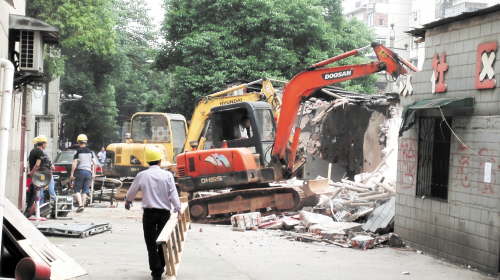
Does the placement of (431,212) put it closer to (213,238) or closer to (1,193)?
(213,238)

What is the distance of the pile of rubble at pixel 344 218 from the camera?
39.3ft

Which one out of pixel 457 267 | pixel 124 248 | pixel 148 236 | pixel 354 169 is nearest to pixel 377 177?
pixel 354 169

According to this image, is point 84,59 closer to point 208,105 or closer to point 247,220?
point 208,105

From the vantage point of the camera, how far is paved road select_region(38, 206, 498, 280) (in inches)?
343

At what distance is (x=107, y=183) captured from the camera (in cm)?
1842

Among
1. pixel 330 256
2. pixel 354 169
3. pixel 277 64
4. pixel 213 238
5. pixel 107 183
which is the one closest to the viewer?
pixel 330 256

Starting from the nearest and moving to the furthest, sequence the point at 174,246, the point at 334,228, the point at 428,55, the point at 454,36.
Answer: the point at 174,246 < the point at 454,36 < the point at 428,55 < the point at 334,228

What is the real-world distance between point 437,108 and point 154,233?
5.16 meters

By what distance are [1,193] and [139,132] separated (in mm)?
18007

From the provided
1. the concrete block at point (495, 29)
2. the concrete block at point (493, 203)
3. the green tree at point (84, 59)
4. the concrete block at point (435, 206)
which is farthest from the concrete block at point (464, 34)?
the green tree at point (84, 59)

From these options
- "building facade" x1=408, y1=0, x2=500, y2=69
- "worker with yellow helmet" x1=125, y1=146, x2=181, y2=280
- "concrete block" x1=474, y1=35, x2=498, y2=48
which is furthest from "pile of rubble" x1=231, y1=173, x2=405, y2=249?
"building facade" x1=408, y1=0, x2=500, y2=69

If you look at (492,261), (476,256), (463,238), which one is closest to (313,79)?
(463,238)

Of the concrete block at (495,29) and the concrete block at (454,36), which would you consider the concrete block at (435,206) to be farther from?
the concrete block at (495,29)

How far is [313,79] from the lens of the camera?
14.5m
